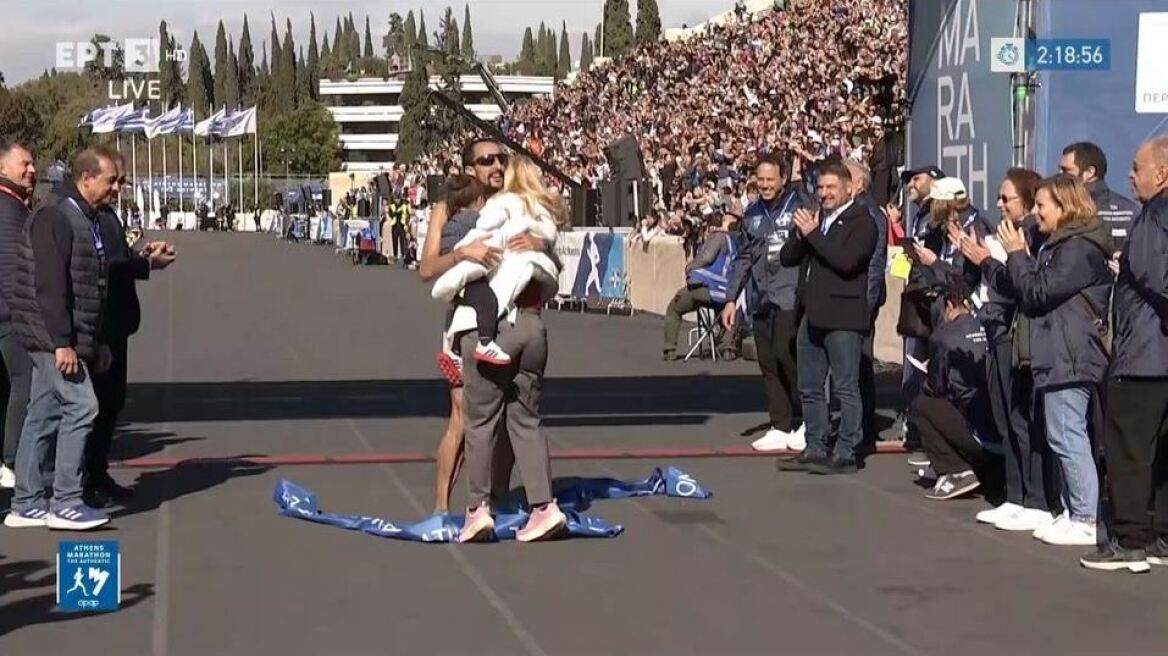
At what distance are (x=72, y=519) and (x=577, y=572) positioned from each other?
8.71ft

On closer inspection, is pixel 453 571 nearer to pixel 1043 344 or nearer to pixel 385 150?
pixel 1043 344

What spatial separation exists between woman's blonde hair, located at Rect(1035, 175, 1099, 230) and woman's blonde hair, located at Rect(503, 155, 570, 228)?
2287mm

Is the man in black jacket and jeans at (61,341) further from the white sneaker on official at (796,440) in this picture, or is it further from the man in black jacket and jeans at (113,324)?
the white sneaker on official at (796,440)

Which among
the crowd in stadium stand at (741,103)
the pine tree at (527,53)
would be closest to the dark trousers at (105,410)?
the crowd in stadium stand at (741,103)

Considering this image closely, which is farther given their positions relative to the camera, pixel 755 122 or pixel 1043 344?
pixel 755 122

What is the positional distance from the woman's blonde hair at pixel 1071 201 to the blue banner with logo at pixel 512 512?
264cm

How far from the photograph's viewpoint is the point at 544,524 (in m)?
8.80

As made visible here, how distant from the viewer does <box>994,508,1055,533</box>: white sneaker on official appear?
30.4 feet

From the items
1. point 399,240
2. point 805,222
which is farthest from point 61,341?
point 399,240

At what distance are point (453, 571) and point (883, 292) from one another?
4051 mm

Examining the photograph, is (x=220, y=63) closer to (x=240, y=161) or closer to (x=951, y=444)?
(x=240, y=161)

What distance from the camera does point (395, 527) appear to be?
9.19m

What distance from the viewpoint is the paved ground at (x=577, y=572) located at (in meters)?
6.98

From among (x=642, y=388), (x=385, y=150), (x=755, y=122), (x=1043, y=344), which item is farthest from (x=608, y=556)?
(x=385, y=150)
